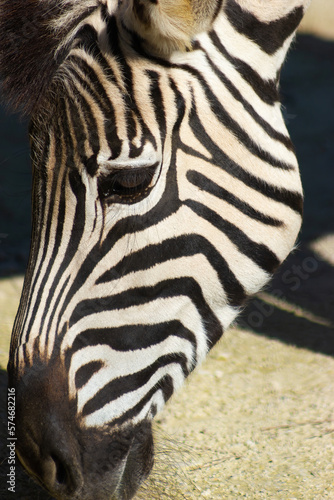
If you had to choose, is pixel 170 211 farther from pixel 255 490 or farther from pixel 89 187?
pixel 255 490

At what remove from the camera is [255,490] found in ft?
10.5

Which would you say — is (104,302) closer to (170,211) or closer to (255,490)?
(170,211)

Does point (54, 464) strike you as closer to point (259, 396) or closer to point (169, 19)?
point (169, 19)

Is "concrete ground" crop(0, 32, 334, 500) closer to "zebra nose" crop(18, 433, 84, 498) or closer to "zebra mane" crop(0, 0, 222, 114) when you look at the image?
"zebra mane" crop(0, 0, 222, 114)

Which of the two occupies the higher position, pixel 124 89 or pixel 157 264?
pixel 124 89

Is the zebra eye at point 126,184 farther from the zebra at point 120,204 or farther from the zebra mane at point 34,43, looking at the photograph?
the zebra mane at point 34,43

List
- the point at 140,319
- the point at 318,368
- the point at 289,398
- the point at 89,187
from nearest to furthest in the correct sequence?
the point at 89,187, the point at 140,319, the point at 289,398, the point at 318,368

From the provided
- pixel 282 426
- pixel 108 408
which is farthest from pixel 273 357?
pixel 108 408

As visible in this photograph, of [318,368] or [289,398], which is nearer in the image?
[289,398]

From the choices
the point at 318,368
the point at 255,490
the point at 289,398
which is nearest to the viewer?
the point at 255,490

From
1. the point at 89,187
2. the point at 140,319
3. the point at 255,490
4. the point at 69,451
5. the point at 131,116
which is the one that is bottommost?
the point at 255,490

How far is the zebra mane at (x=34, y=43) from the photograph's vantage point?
6.40 feet

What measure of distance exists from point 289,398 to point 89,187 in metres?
2.88

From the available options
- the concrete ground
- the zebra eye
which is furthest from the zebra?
the concrete ground
